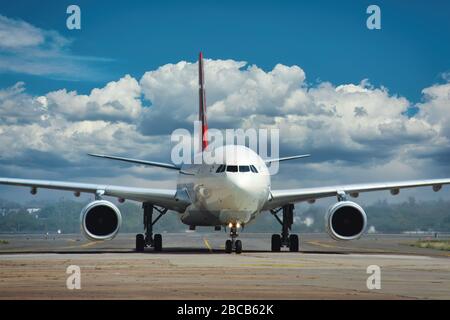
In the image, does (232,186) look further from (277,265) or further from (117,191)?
(277,265)

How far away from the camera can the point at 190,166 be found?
107 feet

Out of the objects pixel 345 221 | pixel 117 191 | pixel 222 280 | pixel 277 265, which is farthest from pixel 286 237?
pixel 222 280

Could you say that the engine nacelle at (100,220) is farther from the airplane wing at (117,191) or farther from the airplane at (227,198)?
the airplane wing at (117,191)

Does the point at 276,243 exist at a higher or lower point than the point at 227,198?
lower

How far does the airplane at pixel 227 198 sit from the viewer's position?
92.3ft

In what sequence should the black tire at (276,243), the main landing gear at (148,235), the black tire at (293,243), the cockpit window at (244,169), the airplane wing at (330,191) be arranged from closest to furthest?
the cockpit window at (244,169), the airplane wing at (330,191), the black tire at (293,243), the black tire at (276,243), the main landing gear at (148,235)

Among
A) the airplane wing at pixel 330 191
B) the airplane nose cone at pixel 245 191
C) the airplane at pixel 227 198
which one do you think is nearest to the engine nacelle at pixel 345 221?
the airplane at pixel 227 198

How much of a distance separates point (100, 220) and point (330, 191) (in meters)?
9.47

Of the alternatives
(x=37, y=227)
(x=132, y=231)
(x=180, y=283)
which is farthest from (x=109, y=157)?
(x=37, y=227)

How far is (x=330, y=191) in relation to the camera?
31.6 metres

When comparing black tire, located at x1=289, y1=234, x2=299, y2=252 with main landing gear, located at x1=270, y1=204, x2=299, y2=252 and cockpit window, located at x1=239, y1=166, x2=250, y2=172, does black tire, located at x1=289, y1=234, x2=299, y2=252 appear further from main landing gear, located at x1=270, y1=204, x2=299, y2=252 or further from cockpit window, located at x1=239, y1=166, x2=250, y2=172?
cockpit window, located at x1=239, y1=166, x2=250, y2=172

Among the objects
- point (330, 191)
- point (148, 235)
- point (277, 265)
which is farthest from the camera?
point (148, 235)

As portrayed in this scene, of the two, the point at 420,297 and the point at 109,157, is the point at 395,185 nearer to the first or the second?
the point at 109,157
